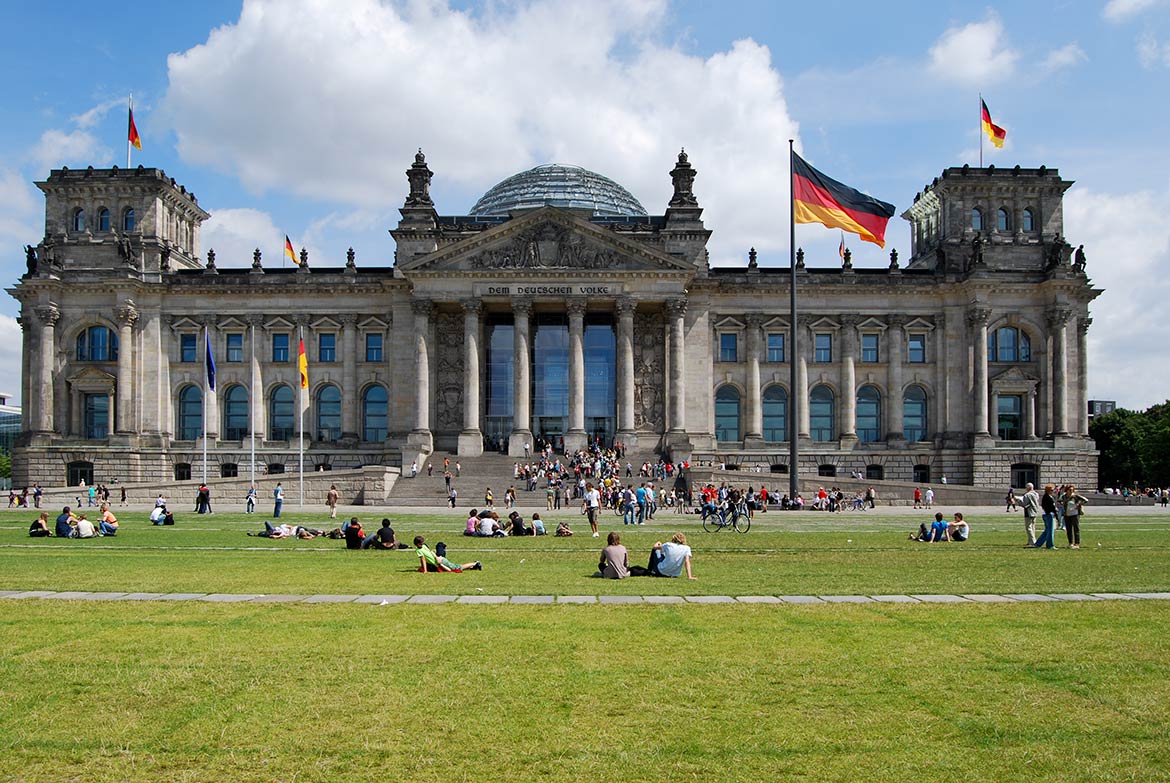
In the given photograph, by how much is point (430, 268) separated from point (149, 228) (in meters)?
24.6

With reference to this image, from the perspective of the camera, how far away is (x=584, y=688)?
11.3m

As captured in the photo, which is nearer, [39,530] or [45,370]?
[39,530]

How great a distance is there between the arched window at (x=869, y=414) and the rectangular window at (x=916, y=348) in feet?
12.5

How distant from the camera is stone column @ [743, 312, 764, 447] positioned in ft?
266

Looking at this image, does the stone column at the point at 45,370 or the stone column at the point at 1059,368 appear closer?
the stone column at the point at 1059,368

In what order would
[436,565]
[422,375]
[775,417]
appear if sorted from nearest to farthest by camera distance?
1. [436,565]
2. [422,375]
3. [775,417]

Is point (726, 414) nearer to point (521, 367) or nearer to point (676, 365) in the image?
point (676, 365)

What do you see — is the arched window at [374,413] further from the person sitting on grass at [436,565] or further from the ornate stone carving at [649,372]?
the person sitting on grass at [436,565]

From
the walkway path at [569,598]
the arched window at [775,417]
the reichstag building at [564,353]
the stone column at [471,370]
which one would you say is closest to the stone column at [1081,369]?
the reichstag building at [564,353]

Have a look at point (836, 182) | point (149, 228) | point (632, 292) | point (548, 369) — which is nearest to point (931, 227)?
point (632, 292)

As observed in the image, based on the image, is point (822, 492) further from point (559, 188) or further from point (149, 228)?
point (149, 228)

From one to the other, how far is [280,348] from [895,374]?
49.6 m

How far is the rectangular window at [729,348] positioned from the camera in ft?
271

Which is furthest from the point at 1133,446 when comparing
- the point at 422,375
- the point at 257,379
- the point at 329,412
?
the point at 257,379
